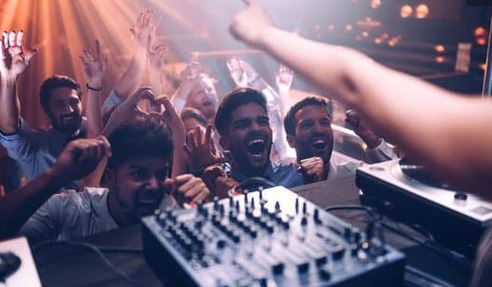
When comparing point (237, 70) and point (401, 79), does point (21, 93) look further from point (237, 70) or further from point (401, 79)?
Answer: point (401, 79)

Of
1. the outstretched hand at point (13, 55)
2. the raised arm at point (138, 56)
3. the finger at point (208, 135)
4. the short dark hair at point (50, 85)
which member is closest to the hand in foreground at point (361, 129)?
the finger at point (208, 135)

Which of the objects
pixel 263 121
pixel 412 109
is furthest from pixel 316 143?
pixel 412 109

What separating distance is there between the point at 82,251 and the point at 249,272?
0.52 metres

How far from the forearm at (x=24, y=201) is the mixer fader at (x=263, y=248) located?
357 millimetres

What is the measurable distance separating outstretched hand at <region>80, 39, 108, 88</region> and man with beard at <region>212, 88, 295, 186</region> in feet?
1.33

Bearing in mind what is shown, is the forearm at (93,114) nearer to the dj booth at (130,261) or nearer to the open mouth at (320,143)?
the dj booth at (130,261)

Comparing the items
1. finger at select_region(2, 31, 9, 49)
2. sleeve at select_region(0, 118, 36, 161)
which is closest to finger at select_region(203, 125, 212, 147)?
sleeve at select_region(0, 118, 36, 161)

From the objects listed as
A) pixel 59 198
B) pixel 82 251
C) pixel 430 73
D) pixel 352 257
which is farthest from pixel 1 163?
pixel 430 73

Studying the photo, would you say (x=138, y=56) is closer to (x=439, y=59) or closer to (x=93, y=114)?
(x=93, y=114)

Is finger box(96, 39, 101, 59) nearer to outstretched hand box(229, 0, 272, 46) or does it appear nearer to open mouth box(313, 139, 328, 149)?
outstretched hand box(229, 0, 272, 46)

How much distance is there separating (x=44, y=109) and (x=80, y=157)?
16 centimetres

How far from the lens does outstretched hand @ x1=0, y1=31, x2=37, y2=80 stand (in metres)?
1.23

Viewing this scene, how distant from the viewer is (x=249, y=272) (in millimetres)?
922

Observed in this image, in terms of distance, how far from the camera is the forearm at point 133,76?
1398 millimetres
